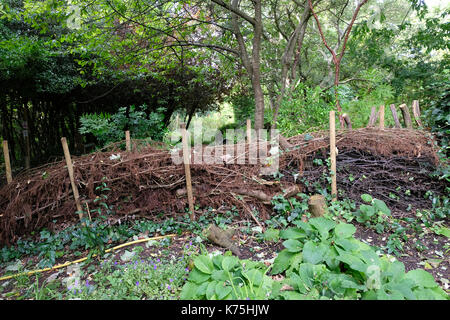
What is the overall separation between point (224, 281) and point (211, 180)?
1672mm

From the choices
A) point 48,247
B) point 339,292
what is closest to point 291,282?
point 339,292

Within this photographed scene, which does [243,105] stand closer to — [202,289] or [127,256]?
[127,256]

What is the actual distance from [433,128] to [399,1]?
1016 centimetres

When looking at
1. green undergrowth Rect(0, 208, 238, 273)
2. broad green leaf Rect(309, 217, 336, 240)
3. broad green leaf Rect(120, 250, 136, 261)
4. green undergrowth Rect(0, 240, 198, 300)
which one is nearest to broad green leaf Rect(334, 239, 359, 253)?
broad green leaf Rect(309, 217, 336, 240)

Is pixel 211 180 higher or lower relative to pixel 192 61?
lower

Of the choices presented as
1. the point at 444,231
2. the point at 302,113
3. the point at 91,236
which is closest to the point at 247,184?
the point at 91,236

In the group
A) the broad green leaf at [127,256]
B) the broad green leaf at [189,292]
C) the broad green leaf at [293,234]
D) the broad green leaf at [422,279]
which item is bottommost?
the broad green leaf at [127,256]

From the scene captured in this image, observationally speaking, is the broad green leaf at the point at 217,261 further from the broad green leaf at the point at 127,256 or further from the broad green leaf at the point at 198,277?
the broad green leaf at the point at 127,256

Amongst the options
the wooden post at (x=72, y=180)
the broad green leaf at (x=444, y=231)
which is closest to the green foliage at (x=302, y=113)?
the broad green leaf at (x=444, y=231)

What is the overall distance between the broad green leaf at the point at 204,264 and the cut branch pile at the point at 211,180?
129cm

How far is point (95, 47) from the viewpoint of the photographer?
4.95 m

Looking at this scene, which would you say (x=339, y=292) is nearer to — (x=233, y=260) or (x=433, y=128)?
(x=233, y=260)

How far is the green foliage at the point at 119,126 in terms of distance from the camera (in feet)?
20.6

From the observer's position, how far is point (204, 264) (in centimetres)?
211
